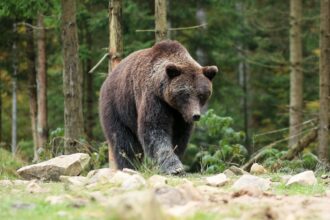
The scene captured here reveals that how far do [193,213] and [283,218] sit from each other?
0.68m

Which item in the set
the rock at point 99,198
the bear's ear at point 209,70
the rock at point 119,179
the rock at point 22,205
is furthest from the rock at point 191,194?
the bear's ear at point 209,70

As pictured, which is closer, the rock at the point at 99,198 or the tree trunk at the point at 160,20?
the rock at the point at 99,198

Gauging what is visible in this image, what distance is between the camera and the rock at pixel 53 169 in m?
9.14

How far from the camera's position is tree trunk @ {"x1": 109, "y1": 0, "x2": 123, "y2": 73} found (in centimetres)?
1312

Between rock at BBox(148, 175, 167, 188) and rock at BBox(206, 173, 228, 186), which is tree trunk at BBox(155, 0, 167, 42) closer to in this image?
rock at BBox(206, 173, 228, 186)

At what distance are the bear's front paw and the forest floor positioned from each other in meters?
2.29

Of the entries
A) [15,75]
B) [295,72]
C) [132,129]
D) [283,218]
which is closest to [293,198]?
[283,218]

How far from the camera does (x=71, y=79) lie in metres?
12.6

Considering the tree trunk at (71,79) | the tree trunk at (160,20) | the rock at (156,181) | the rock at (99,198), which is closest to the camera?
the rock at (99,198)

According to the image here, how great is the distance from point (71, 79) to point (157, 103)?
A: 2796 mm

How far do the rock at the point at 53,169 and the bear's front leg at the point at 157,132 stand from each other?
3.52 ft

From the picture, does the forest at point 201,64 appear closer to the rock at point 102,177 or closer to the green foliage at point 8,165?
the green foliage at point 8,165

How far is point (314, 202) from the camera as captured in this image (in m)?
6.13

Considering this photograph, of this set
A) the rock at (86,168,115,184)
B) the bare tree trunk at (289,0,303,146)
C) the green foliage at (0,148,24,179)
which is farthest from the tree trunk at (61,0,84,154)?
the bare tree trunk at (289,0,303,146)
